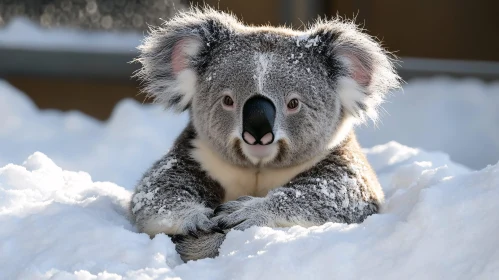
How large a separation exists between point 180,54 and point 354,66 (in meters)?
0.60

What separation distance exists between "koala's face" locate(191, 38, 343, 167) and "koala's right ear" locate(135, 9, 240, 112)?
8 cm

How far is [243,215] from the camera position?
7.92ft

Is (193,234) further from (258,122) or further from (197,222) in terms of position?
(258,122)

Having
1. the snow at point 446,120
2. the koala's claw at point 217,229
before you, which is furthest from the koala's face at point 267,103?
the snow at point 446,120

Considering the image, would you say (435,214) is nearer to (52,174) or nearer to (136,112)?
(52,174)

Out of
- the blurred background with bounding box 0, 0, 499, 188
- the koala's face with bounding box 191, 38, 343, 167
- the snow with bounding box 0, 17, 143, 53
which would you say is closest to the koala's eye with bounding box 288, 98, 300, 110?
the koala's face with bounding box 191, 38, 343, 167

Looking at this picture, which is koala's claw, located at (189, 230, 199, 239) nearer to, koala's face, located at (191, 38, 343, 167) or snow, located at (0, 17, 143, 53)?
koala's face, located at (191, 38, 343, 167)

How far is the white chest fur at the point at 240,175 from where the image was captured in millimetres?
2729

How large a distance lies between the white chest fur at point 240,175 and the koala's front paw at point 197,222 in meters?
0.27

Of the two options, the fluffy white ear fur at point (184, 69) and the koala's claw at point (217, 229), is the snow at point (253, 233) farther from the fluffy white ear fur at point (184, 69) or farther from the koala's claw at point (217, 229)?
the fluffy white ear fur at point (184, 69)

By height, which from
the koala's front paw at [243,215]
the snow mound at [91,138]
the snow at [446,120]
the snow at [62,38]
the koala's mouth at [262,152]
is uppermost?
the koala's mouth at [262,152]

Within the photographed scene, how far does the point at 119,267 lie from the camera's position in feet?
6.81

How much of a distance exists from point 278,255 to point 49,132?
3.01m

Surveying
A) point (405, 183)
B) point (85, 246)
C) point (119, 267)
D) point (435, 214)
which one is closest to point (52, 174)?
point (85, 246)
